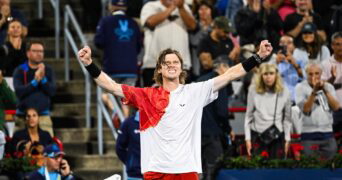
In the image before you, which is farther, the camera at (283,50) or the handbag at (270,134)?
the camera at (283,50)

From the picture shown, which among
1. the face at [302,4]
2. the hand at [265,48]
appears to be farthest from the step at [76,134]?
the hand at [265,48]

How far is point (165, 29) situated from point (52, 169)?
13.5 ft

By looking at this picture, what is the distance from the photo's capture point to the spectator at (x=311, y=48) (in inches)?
645

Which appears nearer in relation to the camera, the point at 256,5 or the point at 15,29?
the point at 15,29

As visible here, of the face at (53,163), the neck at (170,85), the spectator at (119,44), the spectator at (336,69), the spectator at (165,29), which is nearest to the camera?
the neck at (170,85)

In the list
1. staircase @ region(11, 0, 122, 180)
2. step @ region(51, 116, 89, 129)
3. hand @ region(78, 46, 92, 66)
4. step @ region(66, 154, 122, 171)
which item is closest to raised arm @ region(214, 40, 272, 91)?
hand @ region(78, 46, 92, 66)

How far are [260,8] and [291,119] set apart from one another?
2898mm

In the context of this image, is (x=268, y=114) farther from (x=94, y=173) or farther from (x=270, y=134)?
(x=94, y=173)

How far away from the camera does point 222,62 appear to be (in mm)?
14648

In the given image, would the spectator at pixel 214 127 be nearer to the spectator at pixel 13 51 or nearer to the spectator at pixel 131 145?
the spectator at pixel 131 145

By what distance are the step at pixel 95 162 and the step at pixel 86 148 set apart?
0.39 m

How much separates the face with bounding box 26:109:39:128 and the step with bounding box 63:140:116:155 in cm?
142

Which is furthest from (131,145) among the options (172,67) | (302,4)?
(302,4)

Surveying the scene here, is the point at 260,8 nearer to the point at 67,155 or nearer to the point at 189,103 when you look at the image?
the point at 67,155
